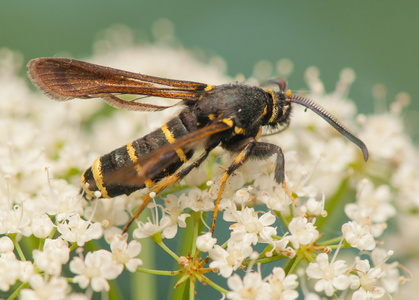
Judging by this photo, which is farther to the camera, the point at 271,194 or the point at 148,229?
the point at 271,194

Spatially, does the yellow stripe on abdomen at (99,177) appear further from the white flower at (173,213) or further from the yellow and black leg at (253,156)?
the yellow and black leg at (253,156)

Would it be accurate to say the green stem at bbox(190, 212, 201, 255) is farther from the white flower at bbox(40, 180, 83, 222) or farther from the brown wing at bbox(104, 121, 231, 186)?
the white flower at bbox(40, 180, 83, 222)

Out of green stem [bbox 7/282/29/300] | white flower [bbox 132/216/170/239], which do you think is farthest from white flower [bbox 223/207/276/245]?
green stem [bbox 7/282/29/300]

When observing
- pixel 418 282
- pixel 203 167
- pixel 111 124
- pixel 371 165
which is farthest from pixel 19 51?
pixel 418 282

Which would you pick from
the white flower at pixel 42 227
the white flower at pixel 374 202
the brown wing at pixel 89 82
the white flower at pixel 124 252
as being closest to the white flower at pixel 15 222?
the white flower at pixel 42 227

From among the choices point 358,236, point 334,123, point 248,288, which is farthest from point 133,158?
point 358,236

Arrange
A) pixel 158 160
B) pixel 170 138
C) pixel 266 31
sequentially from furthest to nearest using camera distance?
pixel 266 31 → pixel 170 138 → pixel 158 160

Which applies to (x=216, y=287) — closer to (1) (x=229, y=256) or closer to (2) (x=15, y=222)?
(1) (x=229, y=256)
